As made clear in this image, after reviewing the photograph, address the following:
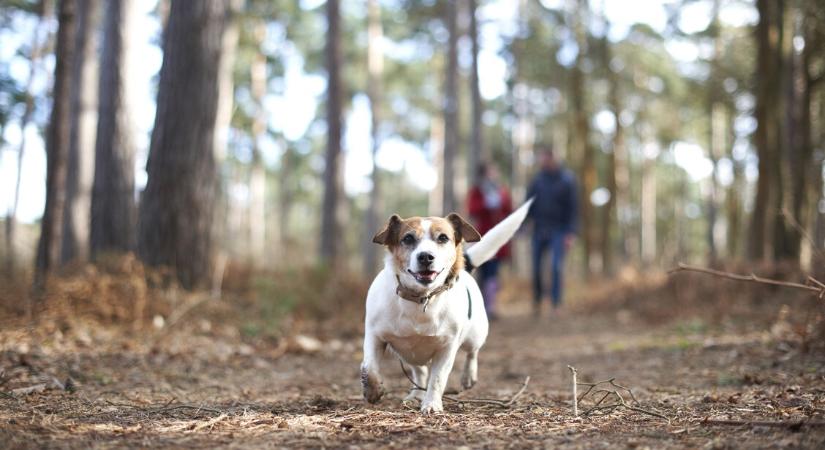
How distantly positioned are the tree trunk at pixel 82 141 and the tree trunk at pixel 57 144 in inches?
123

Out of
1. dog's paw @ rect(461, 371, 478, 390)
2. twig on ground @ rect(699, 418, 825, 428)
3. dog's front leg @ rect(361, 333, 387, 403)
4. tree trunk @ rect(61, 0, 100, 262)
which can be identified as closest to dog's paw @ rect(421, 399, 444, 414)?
dog's front leg @ rect(361, 333, 387, 403)

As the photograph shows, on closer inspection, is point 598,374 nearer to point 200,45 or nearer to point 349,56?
point 200,45

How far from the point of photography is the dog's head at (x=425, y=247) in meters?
3.83

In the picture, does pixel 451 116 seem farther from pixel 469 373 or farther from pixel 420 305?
pixel 420 305

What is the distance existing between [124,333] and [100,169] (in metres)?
4.16

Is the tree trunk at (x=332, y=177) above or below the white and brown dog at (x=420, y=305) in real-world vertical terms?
above

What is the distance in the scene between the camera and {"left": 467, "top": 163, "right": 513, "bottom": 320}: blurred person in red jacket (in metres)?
10.2

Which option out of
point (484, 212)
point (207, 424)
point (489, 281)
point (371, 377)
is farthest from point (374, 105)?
point (207, 424)

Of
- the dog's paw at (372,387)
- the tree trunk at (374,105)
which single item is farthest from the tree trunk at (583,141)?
the dog's paw at (372,387)

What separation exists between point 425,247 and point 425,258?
0.33ft

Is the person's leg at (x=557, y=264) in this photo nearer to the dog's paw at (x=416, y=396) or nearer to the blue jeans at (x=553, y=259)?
the blue jeans at (x=553, y=259)

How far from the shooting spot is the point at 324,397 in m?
4.45

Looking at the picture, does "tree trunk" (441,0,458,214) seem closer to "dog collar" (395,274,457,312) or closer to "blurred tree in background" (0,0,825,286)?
"blurred tree in background" (0,0,825,286)

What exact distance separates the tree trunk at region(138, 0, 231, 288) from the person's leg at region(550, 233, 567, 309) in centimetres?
544
